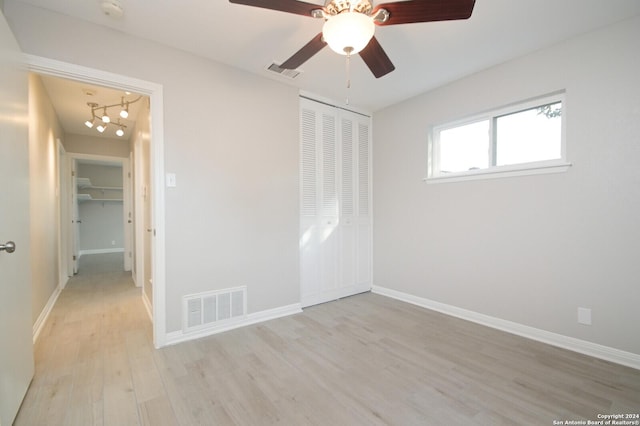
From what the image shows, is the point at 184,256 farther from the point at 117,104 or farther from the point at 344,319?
the point at 117,104

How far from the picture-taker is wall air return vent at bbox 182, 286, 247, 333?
8.30 ft

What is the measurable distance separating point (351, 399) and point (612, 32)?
10.9ft

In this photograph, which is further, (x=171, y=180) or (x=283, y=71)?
(x=283, y=71)

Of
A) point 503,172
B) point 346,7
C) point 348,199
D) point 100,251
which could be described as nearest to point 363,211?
point 348,199

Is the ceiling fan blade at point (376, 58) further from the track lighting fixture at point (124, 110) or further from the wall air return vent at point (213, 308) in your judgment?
the track lighting fixture at point (124, 110)

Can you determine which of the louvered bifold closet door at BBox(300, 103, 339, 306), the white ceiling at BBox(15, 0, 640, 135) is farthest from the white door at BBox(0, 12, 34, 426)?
the louvered bifold closet door at BBox(300, 103, 339, 306)

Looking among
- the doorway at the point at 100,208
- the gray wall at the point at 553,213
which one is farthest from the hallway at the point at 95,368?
the doorway at the point at 100,208

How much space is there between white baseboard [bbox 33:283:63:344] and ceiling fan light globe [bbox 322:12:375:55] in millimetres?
3448

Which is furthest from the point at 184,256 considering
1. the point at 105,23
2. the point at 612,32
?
the point at 612,32

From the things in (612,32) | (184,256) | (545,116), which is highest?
(612,32)

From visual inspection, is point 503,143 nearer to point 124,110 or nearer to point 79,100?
point 124,110

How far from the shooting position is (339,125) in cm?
369

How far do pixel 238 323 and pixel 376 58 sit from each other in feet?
8.67

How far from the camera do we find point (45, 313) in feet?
9.89
